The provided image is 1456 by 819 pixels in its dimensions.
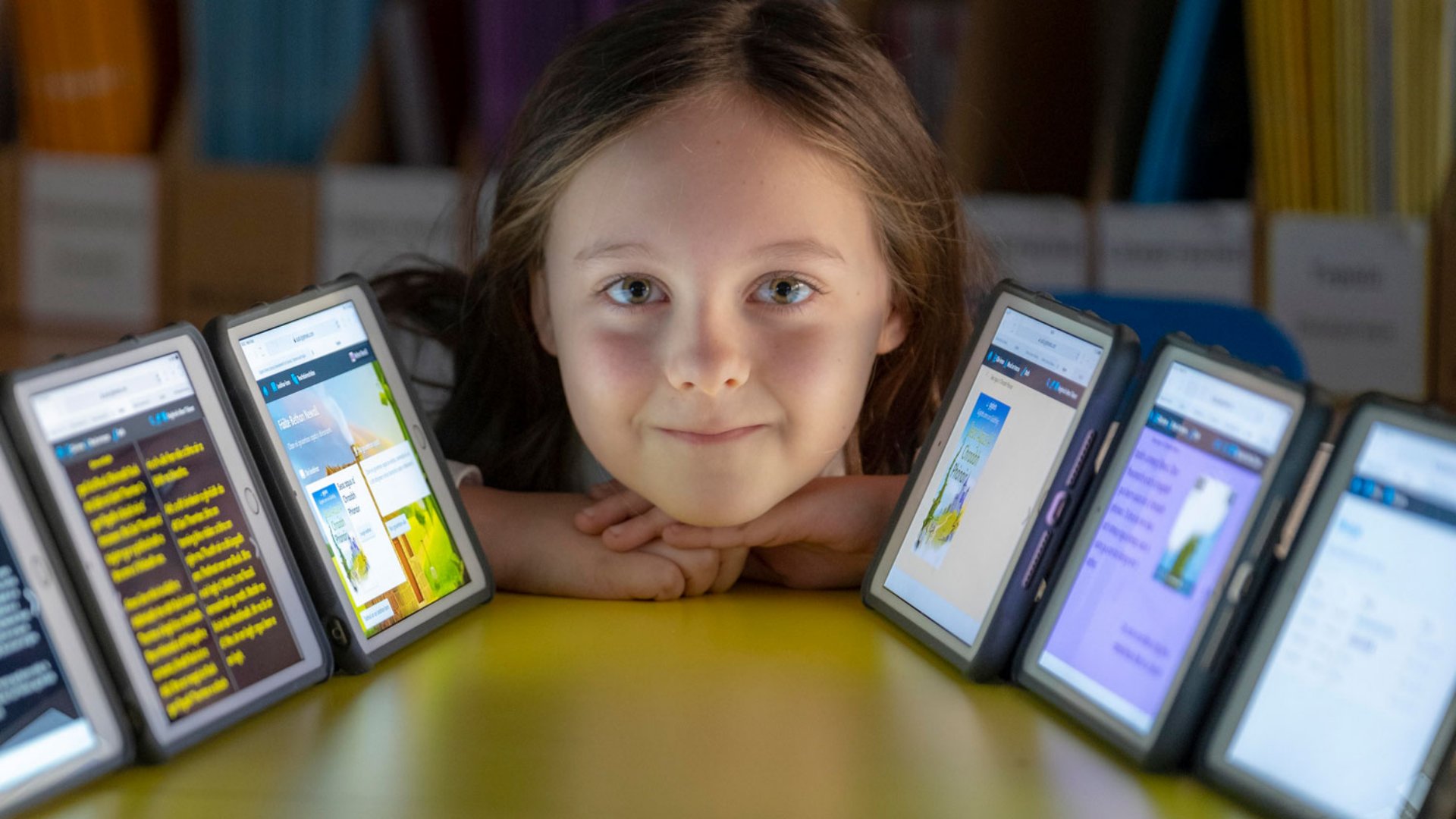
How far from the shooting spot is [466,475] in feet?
3.86

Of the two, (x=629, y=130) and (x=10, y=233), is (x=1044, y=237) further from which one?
(x=10, y=233)

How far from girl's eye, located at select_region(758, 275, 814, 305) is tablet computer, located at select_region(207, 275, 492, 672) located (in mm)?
273

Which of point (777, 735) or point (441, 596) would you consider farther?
point (441, 596)

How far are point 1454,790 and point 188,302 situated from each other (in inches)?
94.2

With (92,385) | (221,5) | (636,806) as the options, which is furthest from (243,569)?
(221,5)

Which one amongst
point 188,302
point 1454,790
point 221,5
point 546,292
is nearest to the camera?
point 1454,790

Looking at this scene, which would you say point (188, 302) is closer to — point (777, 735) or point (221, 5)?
point (221, 5)

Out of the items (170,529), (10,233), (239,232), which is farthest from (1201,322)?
(10,233)

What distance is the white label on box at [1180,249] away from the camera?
2131 mm

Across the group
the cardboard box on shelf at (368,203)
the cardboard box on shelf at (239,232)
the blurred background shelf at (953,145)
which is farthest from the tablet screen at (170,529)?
the cardboard box on shelf at (239,232)

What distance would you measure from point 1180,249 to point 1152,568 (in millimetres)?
1489

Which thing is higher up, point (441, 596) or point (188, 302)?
point (441, 596)

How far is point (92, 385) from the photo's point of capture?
763mm

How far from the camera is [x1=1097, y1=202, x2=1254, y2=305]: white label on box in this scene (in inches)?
83.9
